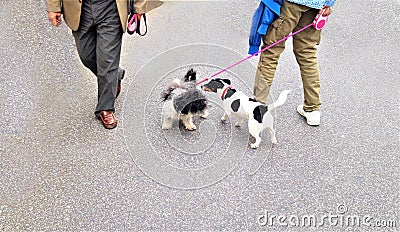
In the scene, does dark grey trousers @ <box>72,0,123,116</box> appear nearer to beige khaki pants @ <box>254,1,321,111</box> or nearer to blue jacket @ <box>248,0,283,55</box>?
blue jacket @ <box>248,0,283,55</box>

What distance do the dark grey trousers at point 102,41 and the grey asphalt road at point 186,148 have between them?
293 millimetres

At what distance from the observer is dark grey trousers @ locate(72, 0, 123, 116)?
102 inches

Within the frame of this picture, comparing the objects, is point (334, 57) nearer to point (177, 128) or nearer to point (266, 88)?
point (266, 88)

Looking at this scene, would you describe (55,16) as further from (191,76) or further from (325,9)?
(325,9)

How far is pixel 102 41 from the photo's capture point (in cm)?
270

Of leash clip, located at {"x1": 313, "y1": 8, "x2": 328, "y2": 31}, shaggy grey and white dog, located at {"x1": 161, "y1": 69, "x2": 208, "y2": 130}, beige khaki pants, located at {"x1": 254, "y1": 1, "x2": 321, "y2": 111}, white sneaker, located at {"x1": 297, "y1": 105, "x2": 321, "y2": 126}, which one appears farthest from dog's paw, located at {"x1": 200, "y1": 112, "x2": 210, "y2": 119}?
leash clip, located at {"x1": 313, "y1": 8, "x2": 328, "y2": 31}

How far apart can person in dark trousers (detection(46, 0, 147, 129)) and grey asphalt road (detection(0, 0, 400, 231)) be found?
36 centimetres

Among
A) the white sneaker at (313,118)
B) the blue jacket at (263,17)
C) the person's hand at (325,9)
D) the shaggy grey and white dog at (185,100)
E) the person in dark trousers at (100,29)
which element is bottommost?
the white sneaker at (313,118)

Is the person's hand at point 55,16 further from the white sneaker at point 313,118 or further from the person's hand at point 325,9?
the white sneaker at point 313,118

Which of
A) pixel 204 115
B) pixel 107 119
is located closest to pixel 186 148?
pixel 204 115

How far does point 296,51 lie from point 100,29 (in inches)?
48.4

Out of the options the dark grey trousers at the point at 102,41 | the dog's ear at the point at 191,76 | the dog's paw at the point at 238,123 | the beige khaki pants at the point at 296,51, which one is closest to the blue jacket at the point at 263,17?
the beige khaki pants at the point at 296,51

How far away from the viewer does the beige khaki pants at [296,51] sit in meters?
2.67

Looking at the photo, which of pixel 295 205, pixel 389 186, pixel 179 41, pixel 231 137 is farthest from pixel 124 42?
pixel 389 186
